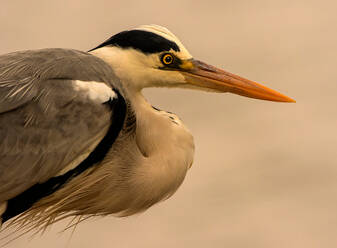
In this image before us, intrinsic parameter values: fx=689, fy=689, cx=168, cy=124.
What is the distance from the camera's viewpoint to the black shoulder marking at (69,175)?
4.82ft

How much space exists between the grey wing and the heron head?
10 centimetres

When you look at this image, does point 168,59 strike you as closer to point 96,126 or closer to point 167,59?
point 167,59

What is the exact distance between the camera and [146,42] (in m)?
1.54

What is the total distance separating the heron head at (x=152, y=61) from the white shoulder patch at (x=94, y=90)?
4.5 inches

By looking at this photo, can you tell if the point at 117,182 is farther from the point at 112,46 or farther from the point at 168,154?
the point at 112,46

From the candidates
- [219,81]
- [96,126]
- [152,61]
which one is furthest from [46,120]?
[219,81]

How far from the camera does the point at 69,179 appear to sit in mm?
A: 1496

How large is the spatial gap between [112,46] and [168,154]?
0.28 m

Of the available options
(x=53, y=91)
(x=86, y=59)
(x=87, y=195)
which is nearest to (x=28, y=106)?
(x=53, y=91)

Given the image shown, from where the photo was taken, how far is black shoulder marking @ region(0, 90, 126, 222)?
1.47 m

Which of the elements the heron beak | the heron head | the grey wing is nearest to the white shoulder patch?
the grey wing

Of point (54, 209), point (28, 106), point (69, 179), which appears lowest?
point (54, 209)

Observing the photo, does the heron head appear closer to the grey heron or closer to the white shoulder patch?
the grey heron

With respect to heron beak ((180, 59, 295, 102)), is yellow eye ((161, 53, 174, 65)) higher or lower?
higher
